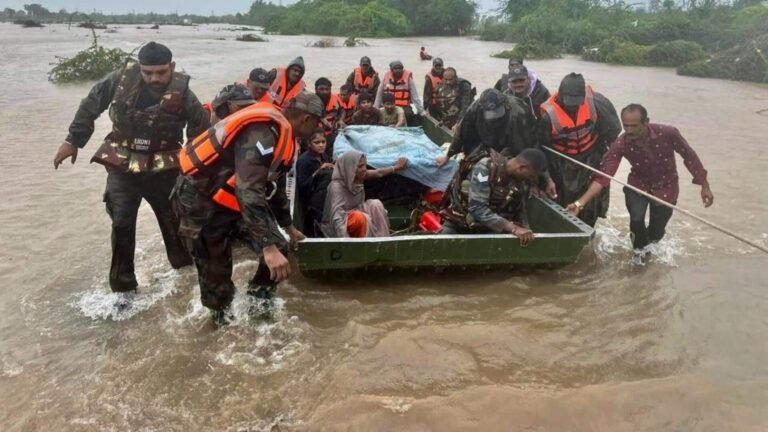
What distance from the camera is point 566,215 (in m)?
4.32

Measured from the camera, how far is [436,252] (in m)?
3.92

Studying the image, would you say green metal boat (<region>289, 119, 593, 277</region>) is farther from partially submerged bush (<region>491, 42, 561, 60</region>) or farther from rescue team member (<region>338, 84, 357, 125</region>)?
partially submerged bush (<region>491, 42, 561, 60</region>)

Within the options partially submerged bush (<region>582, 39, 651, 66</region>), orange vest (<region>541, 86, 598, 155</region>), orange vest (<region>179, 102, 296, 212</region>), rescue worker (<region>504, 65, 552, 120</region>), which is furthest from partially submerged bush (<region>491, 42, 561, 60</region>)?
orange vest (<region>179, 102, 296, 212</region>)

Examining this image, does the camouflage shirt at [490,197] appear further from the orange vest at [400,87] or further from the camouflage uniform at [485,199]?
the orange vest at [400,87]

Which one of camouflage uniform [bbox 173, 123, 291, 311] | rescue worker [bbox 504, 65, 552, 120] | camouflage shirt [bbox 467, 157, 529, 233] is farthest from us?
rescue worker [bbox 504, 65, 552, 120]

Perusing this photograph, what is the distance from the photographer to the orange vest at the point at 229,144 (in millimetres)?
2707

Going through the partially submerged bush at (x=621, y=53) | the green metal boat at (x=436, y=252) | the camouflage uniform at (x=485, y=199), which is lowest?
the green metal boat at (x=436, y=252)

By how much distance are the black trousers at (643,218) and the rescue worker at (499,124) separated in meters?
0.93

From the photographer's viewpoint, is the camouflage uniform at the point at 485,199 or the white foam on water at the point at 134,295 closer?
the white foam on water at the point at 134,295

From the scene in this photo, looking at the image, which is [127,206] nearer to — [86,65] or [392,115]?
[392,115]

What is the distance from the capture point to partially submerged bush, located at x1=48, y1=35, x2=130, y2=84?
15664mm

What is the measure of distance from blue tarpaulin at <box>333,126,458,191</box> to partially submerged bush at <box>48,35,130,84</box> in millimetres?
12487

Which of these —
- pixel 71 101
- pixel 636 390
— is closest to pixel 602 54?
pixel 71 101

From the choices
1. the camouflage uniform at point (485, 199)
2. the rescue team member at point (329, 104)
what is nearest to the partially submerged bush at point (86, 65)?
the rescue team member at point (329, 104)
